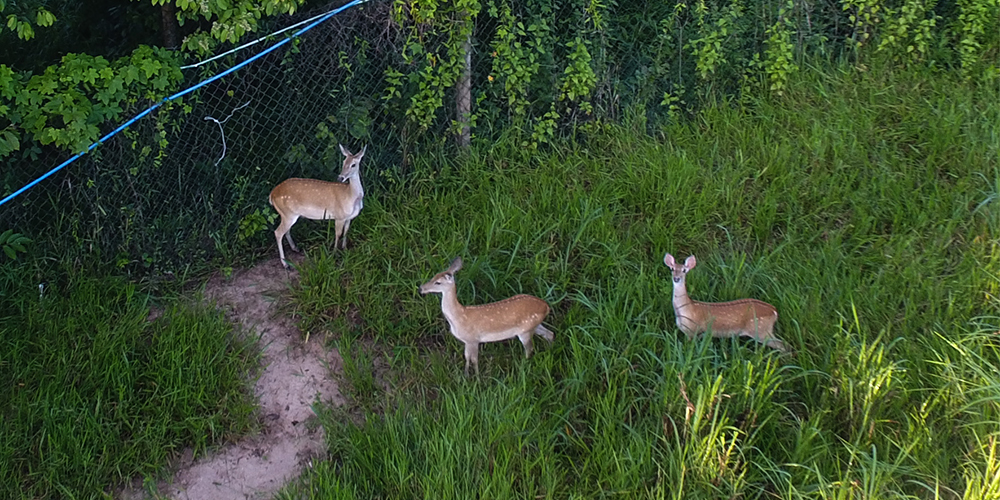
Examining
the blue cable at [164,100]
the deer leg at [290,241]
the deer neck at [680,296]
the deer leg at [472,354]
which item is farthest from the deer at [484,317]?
the blue cable at [164,100]

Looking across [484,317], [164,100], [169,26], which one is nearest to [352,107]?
[164,100]

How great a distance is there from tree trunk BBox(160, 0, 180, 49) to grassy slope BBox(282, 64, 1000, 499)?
182 cm

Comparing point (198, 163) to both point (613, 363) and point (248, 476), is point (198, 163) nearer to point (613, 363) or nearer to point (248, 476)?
point (248, 476)

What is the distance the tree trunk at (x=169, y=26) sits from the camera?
6.21 metres

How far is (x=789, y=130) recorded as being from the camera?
21.7 feet

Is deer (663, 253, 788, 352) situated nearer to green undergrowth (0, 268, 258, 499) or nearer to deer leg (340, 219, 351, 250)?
deer leg (340, 219, 351, 250)

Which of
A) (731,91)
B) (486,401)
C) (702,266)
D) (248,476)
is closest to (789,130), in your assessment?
(731,91)

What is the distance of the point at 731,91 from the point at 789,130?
69cm

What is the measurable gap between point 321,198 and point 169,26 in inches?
69.6

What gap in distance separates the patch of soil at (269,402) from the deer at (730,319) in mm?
1969

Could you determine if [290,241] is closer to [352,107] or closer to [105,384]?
[352,107]

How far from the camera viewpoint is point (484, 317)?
4816mm

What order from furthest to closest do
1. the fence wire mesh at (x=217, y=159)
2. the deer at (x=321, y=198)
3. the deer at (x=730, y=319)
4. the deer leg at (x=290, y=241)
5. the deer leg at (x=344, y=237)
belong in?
the deer leg at (x=290, y=241), the deer leg at (x=344, y=237), the deer at (x=321, y=198), the fence wire mesh at (x=217, y=159), the deer at (x=730, y=319)

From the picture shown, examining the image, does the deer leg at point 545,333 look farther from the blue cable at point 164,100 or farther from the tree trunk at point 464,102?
the blue cable at point 164,100
